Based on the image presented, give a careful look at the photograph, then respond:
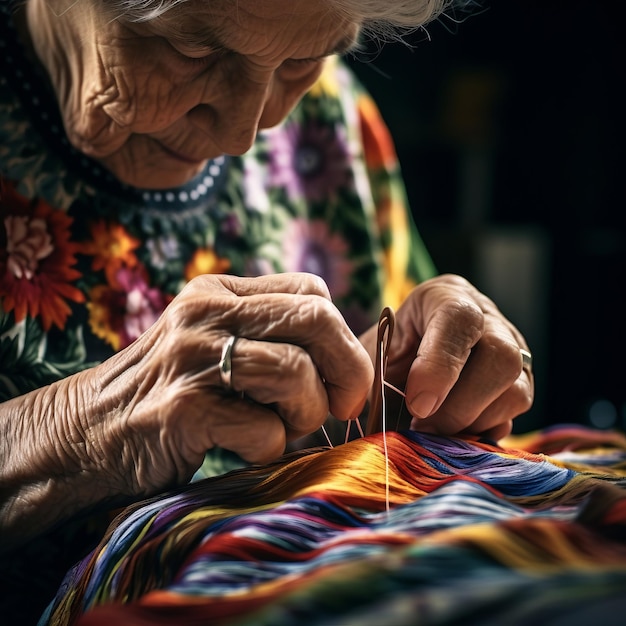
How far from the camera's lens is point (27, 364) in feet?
2.72

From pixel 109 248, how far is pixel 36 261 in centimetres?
10

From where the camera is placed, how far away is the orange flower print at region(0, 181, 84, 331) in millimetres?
843

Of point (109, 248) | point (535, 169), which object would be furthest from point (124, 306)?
point (535, 169)

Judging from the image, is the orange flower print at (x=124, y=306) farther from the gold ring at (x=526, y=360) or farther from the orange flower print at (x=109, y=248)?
the gold ring at (x=526, y=360)

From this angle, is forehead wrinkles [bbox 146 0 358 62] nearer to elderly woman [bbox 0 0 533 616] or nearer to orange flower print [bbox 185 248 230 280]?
elderly woman [bbox 0 0 533 616]

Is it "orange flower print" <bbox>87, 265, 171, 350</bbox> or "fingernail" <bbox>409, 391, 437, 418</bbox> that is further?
"orange flower print" <bbox>87, 265, 171, 350</bbox>

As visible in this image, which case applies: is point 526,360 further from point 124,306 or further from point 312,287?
point 124,306

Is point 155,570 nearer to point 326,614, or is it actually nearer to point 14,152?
point 326,614

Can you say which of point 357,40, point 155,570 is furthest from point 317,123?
point 155,570

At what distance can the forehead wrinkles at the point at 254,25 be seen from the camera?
2.26 ft

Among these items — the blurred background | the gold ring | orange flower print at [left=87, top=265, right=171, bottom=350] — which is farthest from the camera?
the blurred background

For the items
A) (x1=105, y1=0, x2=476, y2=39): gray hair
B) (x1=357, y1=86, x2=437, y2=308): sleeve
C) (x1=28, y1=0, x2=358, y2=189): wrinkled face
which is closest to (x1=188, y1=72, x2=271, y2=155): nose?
(x1=28, y1=0, x2=358, y2=189): wrinkled face

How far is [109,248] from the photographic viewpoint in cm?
94

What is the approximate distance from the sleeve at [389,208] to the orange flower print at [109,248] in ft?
1.67
